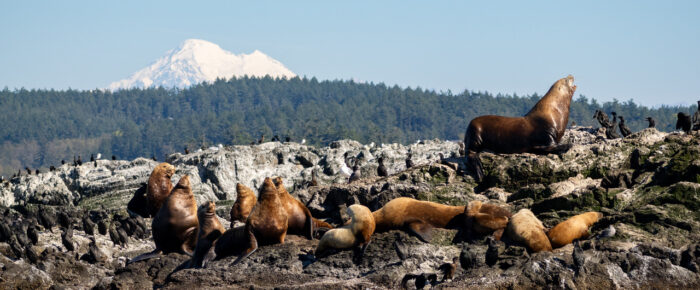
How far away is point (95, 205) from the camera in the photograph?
24484 millimetres

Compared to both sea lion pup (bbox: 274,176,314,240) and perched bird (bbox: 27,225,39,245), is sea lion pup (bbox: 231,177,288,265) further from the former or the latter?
perched bird (bbox: 27,225,39,245)

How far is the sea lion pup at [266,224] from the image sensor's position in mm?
12117

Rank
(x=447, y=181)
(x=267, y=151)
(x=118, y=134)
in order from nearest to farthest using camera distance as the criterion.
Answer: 1. (x=447, y=181)
2. (x=267, y=151)
3. (x=118, y=134)

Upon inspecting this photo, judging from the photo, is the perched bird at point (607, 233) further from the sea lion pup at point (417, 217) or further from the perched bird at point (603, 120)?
the perched bird at point (603, 120)

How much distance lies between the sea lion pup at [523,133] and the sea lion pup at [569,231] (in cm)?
350

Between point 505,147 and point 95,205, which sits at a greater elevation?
point 505,147

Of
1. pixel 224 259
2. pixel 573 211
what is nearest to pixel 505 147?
pixel 573 211

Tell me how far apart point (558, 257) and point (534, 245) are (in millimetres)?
516

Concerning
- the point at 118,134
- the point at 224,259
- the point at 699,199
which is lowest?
the point at 118,134

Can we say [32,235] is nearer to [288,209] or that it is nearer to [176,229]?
[176,229]

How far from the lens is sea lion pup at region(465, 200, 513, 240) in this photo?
11.5 metres

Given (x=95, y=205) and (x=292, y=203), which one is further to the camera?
(x=95, y=205)

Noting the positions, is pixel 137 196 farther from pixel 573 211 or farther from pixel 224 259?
pixel 573 211

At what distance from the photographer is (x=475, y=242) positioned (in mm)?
11578
